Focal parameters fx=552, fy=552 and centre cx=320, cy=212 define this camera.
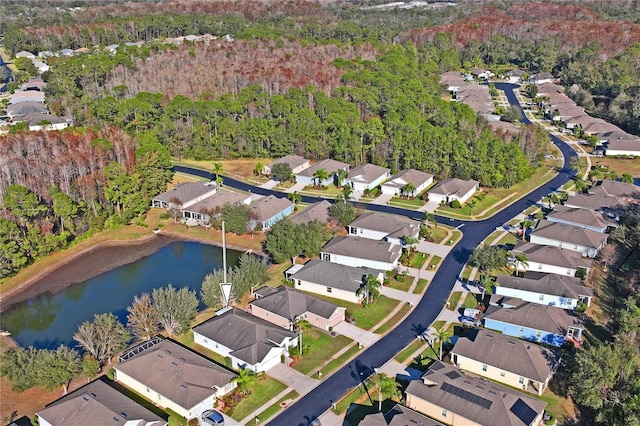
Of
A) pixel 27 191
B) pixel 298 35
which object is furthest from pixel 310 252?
pixel 298 35

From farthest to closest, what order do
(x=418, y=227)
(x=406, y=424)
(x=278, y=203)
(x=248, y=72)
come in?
(x=248, y=72) < (x=278, y=203) < (x=418, y=227) < (x=406, y=424)

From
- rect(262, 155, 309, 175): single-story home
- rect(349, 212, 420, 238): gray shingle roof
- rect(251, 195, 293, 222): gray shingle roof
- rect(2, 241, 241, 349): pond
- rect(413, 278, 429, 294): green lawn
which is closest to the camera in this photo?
rect(2, 241, 241, 349): pond

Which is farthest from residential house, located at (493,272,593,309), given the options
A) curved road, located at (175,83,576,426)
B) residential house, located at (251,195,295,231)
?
residential house, located at (251,195,295,231)

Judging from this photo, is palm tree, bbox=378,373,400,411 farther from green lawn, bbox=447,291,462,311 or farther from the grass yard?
green lawn, bbox=447,291,462,311

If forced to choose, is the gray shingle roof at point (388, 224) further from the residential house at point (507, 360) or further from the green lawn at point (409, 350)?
the residential house at point (507, 360)

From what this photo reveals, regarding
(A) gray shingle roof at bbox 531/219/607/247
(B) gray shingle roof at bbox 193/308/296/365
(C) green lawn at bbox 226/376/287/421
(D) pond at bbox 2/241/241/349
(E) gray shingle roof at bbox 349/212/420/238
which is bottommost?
(D) pond at bbox 2/241/241/349

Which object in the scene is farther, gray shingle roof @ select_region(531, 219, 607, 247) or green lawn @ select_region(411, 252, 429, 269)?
gray shingle roof @ select_region(531, 219, 607, 247)

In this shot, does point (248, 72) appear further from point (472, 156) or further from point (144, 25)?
point (144, 25)

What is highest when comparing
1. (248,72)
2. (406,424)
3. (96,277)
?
(248,72)
